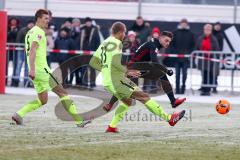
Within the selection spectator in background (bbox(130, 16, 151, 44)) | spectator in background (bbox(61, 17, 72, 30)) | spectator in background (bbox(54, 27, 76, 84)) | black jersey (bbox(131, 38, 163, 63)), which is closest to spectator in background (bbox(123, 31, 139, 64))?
spectator in background (bbox(130, 16, 151, 44))

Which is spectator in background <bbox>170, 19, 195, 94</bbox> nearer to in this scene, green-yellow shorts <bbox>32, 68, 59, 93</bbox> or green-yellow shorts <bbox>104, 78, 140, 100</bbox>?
green-yellow shorts <bbox>32, 68, 59, 93</bbox>

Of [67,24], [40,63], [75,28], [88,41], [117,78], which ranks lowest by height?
[117,78]

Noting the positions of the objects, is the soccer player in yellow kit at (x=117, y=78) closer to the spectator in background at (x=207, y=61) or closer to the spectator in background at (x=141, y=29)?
the spectator in background at (x=207, y=61)

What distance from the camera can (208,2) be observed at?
27688 millimetres

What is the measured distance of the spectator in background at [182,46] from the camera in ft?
80.2

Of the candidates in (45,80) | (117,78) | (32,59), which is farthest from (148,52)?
(32,59)

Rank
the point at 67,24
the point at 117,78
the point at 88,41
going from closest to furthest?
1. the point at 117,78
2. the point at 88,41
3. the point at 67,24

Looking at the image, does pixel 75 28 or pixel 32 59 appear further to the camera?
pixel 75 28

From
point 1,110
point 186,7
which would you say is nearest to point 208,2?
point 186,7

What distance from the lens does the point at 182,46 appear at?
2464 centimetres

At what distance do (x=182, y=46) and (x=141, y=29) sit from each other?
1.39m

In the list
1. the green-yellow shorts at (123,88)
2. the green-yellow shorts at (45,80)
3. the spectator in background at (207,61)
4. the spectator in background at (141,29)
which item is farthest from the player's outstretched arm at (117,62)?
the spectator in background at (141,29)

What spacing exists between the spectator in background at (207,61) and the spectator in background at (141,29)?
147 centimetres

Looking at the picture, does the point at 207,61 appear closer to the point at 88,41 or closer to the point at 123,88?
the point at 88,41
